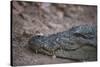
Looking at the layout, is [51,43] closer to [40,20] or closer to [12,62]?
[40,20]

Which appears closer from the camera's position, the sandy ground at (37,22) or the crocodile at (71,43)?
the sandy ground at (37,22)

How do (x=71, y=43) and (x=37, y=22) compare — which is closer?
(x=37, y=22)

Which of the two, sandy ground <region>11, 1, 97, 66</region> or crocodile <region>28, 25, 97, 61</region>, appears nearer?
sandy ground <region>11, 1, 97, 66</region>

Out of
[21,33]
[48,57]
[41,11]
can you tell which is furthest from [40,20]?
[48,57]
